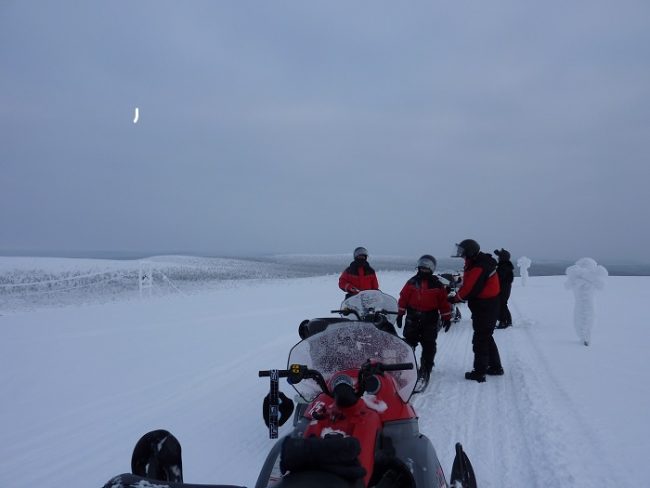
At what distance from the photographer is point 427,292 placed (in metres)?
6.16

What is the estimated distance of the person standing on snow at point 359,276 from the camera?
827 cm

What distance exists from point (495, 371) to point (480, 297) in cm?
113

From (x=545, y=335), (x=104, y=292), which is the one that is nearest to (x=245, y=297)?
(x=104, y=292)

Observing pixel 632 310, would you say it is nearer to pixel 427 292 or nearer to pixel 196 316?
pixel 427 292

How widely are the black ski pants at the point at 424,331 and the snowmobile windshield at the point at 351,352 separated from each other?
2558 millimetres

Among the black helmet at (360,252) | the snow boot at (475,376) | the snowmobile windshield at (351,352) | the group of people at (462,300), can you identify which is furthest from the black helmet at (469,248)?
the snowmobile windshield at (351,352)

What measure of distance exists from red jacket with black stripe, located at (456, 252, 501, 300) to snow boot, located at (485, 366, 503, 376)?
3.51 ft

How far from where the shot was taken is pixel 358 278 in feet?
27.1

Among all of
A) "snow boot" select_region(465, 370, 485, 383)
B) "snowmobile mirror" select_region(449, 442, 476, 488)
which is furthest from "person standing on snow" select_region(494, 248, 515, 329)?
"snowmobile mirror" select_region(449, 442, 476, 488)

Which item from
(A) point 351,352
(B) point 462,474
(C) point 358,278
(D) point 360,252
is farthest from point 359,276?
(B) point 462,474

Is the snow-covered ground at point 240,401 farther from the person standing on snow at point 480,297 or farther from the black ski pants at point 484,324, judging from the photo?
the black ski pants at point 484,324

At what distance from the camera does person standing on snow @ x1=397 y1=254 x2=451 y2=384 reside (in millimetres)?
6141

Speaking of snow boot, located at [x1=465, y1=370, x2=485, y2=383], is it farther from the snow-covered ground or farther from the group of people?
the snow-covered ground

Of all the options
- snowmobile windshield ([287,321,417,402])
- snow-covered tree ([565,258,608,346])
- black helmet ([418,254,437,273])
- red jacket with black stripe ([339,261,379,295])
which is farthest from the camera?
red jacket with black stripe ([339,261,379,295])
